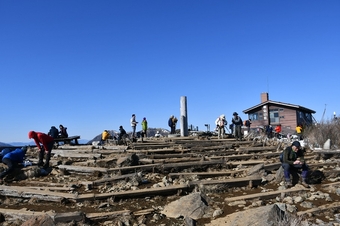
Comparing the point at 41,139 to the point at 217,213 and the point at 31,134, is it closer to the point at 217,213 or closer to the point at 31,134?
the point at 31,134

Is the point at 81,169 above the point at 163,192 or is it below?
above

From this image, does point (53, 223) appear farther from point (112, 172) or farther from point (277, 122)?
point (277, 122)

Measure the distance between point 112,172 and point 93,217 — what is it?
4.15m

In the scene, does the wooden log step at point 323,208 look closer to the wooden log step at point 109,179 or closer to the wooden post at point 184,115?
the wooden log step at point 109,179

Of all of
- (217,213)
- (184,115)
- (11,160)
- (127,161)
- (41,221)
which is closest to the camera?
(41,221)

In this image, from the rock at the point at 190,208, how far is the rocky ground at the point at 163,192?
2cm

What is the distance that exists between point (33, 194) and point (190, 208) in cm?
469

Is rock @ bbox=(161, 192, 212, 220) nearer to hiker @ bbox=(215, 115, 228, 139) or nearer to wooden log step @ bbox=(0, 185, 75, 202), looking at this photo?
wooden log step @ bbox=(0, 185, 75, 202)

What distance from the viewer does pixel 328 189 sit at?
9.34 metres

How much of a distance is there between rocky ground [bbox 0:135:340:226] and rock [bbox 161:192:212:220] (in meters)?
0.02

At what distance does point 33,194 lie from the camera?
883 cm

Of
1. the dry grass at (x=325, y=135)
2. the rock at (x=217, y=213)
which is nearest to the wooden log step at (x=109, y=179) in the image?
the rock at (x=217, y=213)

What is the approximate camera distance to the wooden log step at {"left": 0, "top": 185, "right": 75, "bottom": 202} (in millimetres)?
8438

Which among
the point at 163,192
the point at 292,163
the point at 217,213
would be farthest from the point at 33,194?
the point at 292,163
